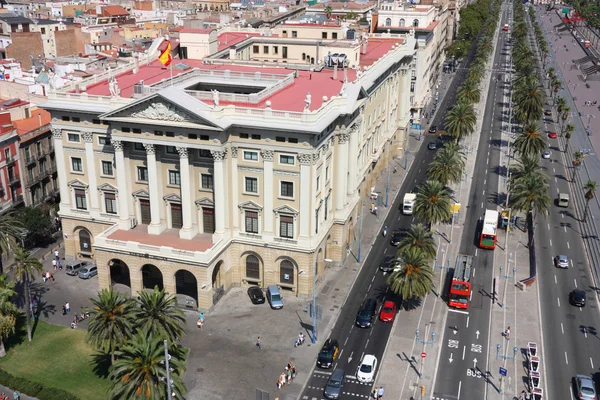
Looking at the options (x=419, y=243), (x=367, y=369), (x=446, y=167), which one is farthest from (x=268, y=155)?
(x=446, y=167)

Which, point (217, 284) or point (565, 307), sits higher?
point (217, 284)

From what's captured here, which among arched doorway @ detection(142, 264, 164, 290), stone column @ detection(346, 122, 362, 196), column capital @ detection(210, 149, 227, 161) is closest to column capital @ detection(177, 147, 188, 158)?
column capital @ detection(210, 149, 227, 161)

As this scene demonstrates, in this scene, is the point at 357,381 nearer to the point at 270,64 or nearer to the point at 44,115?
the point at 270,64

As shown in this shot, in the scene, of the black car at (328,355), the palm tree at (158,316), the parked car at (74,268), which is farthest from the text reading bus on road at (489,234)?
the parked car at (74,268)

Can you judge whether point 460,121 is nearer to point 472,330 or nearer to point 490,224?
point 490,224

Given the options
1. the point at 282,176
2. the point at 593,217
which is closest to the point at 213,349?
the point at 282,176

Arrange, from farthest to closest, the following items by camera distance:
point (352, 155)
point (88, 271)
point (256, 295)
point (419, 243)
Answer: point (352, 155) < point (88, 271) < point (256, 295) < point (419, 243)
